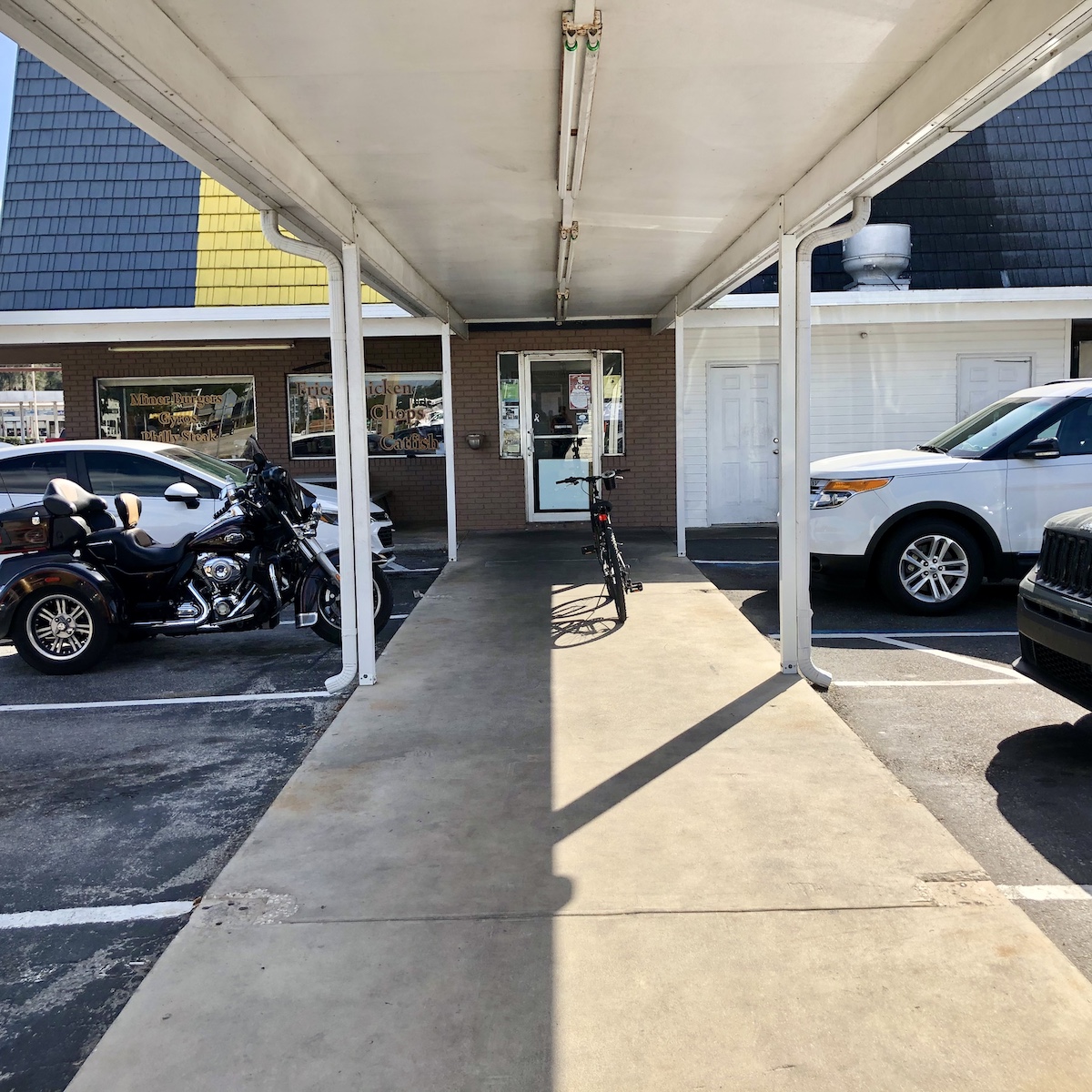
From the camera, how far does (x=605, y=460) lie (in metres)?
13.8

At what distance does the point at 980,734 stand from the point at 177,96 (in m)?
4.78


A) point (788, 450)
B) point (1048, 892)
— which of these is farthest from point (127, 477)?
point (1048, 892)

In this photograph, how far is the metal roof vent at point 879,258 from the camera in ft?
40.6

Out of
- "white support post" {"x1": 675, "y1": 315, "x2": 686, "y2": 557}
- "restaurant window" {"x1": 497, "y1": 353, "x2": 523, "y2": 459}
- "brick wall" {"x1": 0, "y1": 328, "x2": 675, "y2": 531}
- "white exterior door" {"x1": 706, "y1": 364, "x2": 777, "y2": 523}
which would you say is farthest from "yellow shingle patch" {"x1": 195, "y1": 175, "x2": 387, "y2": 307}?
"white exterior door" {"x1": 706, "y1": 364, "x2": 777, "y2": 523}

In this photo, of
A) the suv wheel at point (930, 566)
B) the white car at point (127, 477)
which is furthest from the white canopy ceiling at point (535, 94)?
the white car at point (127, 477)

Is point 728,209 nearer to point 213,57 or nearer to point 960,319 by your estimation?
point 213,57

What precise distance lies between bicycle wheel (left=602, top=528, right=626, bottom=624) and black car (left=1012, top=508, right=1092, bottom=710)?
337cm

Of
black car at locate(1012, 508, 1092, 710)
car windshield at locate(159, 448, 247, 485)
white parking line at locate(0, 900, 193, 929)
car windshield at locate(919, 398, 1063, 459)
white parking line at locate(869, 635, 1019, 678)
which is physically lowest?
white parking line at locate(0, 900, 193, 929)

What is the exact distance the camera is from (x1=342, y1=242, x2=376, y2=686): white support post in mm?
6188

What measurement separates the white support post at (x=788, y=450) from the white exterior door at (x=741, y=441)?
748 centimetres

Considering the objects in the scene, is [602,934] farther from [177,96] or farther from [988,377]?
[988,377]

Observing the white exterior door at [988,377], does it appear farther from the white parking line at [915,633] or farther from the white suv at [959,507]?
the white parking line at [915,633]

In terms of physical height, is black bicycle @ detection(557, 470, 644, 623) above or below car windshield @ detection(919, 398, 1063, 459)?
below

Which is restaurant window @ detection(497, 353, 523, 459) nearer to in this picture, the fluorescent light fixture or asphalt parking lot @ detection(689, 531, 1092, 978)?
the fluorescent light fixture
